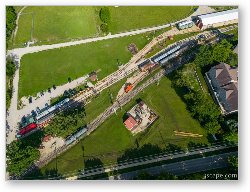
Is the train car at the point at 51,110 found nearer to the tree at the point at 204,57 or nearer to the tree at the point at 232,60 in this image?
the tree at the point at 204,57

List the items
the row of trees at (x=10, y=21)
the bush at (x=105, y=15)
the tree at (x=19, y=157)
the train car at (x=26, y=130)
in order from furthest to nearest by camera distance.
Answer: the bush at (x=105, y=15) → the row of trees at (x=10, y=21) → the train car at (x=26, y=130) → the tree at (x=19, y=157)

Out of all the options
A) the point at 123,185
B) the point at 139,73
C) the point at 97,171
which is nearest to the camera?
the point at 123,185

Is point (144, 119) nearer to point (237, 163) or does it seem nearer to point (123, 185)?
point (123, 185)

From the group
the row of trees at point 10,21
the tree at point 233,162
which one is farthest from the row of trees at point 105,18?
the tree at point 233,162

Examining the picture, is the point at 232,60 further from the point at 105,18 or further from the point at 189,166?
the point at 105,18

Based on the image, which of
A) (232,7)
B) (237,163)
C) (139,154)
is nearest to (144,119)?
(139,154)

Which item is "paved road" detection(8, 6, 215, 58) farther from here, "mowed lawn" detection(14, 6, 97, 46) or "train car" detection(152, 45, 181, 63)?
"train car" detection(152, 45, 181, 63)

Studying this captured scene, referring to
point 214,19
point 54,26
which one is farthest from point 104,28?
point 214,19
